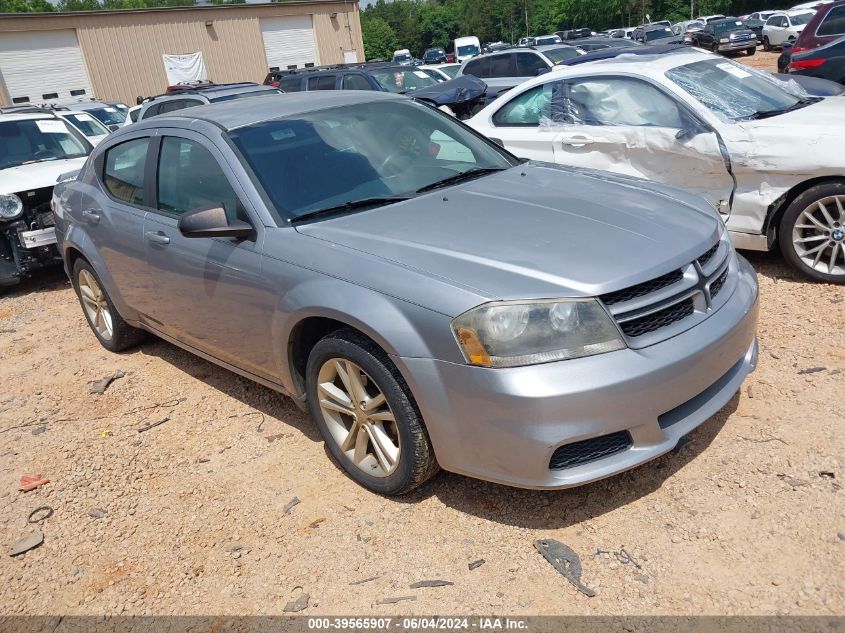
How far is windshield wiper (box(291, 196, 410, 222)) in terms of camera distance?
336 cm

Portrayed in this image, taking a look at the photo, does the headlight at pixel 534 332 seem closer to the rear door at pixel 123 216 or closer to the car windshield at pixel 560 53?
the rear door at pixel 123 216

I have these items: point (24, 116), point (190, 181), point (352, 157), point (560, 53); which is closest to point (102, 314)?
point (190, 181)

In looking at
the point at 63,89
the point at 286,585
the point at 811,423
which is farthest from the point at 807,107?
the point at 63,89

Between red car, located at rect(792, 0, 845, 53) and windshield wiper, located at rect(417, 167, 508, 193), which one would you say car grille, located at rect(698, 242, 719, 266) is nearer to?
windshield wiper, located at rect(417, 167, 508, 193)

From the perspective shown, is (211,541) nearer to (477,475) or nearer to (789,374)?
(477,475)

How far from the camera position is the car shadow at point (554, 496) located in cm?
297

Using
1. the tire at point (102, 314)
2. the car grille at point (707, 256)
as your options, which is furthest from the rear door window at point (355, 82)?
the car grille at point (707, 256)

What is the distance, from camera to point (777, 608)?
236cm

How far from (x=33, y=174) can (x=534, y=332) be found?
6492mm

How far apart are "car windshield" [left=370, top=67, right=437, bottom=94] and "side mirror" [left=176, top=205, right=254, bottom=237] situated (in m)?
11.9

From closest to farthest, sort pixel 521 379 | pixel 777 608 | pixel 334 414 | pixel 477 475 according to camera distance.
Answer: pixel 777 608 < pixel 521 379 < pixel 477 475 < pixel 334 414

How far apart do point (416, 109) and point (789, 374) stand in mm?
2584

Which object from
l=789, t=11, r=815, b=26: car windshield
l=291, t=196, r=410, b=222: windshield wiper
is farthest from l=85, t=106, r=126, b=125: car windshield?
l=789, t=11, r=815, b=26: car windshield

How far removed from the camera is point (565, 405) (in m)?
2.51
